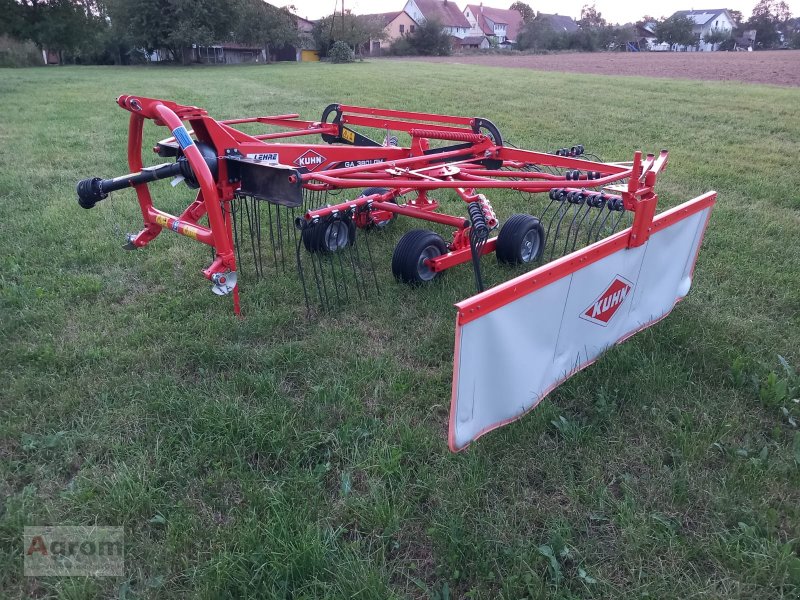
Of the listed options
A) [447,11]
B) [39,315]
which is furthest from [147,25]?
[447,11]

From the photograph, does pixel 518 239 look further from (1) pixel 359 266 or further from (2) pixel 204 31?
(2) pixel 204 31

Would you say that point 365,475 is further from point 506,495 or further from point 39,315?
point 39,315

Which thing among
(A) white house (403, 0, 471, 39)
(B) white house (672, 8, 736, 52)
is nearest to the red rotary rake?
(A) white house (403, 0, 471, 39)

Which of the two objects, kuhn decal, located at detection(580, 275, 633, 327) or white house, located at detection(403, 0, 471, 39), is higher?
white house, located at detection(403, 0, 471, 39)

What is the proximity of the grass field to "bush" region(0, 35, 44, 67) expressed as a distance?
3769 centimetres

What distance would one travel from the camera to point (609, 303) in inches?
125

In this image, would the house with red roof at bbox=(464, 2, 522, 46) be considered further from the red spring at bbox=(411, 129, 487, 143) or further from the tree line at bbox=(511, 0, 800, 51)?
the red spring at bbox=(411, 129, 487, 143)

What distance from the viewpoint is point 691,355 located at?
3.45m

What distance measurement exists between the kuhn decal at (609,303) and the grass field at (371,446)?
0.88 feet

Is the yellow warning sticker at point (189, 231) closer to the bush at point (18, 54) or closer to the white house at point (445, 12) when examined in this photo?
the bush at point (18, 54)

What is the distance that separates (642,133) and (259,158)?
28.5 feet

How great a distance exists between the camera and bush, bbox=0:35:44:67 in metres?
34.1

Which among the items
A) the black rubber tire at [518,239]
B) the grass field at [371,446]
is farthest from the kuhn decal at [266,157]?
the black rubber tire at [518,239]

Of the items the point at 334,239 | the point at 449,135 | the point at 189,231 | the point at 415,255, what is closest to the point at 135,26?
the point at 334,239
